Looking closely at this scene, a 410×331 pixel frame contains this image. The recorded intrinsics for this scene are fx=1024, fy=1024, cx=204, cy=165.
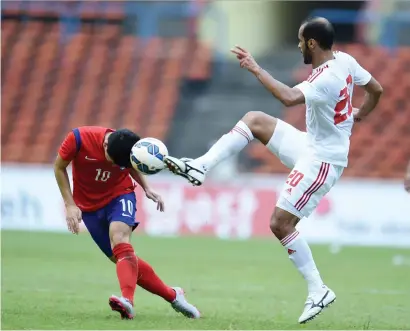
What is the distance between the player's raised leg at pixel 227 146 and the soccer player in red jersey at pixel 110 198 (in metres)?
0.55

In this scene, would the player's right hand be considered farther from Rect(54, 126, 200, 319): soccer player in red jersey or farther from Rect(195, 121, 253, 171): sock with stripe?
Rect(195, 121, 253, 171): sock with stripe

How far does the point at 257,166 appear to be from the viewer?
21.8m

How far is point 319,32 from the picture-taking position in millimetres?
8469

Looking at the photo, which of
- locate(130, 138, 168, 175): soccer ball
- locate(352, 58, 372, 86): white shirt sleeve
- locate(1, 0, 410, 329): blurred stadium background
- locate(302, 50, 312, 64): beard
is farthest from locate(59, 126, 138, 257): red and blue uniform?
locate(352, 58, 372, 86): white shirt sleeve

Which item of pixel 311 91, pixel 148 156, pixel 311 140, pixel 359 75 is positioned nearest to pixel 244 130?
pixel 311 140

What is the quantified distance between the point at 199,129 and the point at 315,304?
579 inches

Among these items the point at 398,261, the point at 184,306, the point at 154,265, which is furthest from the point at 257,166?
the point at 184,306

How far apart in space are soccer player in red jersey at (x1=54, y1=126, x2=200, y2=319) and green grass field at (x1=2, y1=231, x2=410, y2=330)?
0.86 feet

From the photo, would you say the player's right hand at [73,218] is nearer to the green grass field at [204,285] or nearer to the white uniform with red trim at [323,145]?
the green grass field at [204,285]

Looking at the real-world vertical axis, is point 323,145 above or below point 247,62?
below

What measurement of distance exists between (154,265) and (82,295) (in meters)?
3.60

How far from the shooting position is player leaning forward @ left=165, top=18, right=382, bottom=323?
848cm

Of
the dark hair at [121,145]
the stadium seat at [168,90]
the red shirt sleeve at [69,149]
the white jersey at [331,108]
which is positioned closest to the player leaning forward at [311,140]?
the white jersey at [331,108]

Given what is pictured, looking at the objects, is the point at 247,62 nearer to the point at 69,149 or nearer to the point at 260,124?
the point at 260,124
